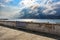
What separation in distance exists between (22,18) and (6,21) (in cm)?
63

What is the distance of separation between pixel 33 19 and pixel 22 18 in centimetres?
43

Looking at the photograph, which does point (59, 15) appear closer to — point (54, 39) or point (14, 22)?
point (54, 39)

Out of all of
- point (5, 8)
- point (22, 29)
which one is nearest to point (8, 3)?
point (5, 8)

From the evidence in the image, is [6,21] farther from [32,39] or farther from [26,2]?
[32,39]

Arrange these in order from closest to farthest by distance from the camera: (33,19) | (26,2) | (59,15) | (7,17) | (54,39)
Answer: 1. (54,39)
2. (59,15)
3. (33,19)
4. (26,2)
5. (7,17)

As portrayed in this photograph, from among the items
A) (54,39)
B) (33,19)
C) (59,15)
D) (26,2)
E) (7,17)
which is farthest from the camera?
(7,17)

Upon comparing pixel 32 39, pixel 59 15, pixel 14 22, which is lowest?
pixel 32 39

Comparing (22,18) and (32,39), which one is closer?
(32,39)

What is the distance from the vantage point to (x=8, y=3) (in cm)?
444

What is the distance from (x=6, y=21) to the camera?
4098 millimetres

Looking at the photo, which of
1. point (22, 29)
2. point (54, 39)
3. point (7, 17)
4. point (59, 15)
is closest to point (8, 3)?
point (7, 17)

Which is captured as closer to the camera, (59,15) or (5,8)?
(59,15)

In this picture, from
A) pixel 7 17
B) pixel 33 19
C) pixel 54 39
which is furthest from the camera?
pixel 7 17

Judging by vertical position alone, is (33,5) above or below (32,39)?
above
